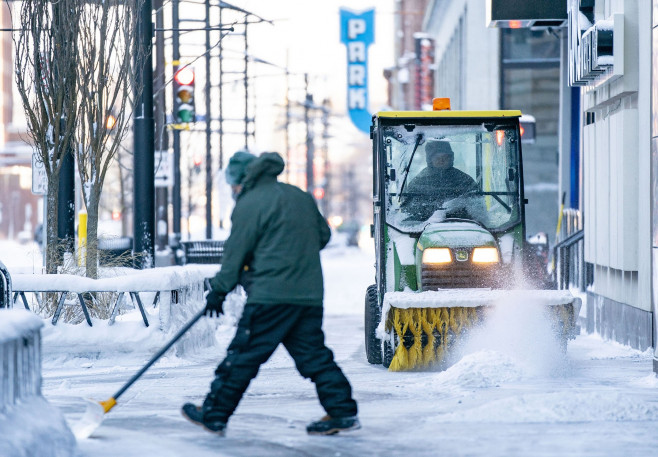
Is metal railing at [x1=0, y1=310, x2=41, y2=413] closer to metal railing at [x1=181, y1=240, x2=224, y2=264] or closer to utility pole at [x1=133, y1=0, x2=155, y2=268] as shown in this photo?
utility pole at [x1=133, y1=0, x2=155, y2=268]

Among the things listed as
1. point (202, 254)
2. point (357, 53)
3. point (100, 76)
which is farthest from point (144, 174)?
point (357, 53)

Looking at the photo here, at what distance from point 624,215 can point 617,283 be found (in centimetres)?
109

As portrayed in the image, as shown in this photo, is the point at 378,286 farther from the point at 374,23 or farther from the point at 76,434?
the point at 374,23

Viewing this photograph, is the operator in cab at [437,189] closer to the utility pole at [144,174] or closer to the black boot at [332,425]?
the black boot at [332,425]

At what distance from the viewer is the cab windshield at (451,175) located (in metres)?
11.7

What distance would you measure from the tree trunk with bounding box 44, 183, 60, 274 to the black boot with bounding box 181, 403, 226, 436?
6.44 meters

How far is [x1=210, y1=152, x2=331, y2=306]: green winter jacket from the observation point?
7242 millimetres

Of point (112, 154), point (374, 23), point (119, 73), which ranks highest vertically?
point (374, 23)

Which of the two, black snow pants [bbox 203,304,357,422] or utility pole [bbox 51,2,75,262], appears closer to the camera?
black snow pants [bbox 203,304,357,422]

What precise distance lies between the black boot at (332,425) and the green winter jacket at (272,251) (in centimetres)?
72

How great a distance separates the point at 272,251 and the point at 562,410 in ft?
7.66

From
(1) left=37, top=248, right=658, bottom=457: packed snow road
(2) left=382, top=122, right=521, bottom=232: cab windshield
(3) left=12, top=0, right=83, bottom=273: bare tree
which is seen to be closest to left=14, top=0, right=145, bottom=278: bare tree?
(3) left=12, top=0, right=83, bottom=273: bare tree

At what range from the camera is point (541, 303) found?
1073 centimetres

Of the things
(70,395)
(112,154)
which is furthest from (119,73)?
(70,395)
